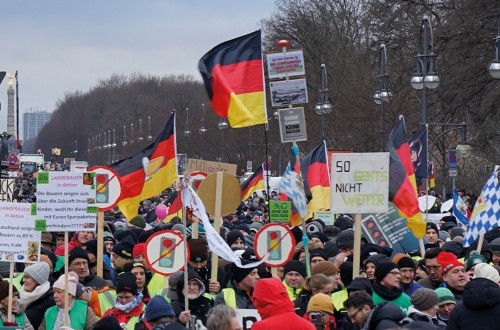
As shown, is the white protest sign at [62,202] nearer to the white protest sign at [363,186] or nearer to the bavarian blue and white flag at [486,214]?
the white protest sign at [363,186]

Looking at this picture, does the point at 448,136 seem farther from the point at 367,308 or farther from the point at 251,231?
the point at 367,308

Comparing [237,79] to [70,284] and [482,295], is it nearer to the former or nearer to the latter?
[70,284]

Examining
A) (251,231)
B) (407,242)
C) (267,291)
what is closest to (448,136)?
(251,231)

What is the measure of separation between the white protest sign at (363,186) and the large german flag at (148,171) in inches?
152

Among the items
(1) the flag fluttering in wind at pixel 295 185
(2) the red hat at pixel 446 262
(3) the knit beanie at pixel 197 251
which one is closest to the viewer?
(2) the red hat at pixel 446 262

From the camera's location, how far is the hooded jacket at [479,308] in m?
8.76

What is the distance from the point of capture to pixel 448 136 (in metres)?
50.3

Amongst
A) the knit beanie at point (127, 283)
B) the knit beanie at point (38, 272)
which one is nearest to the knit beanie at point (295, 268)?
the knit beanie at point (127, 283)

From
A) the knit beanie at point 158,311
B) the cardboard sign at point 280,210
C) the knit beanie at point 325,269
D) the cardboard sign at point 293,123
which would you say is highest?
the cardboard sign at point 293,123

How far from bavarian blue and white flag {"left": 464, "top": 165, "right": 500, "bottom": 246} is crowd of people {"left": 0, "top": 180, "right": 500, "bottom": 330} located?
14.1 inches

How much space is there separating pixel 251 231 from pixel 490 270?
964 centimetres

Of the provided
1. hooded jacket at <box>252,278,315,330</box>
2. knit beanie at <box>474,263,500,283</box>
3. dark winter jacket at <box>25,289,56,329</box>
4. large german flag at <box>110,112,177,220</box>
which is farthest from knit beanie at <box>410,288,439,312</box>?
large german flag at <box>110,112,177,220</box>

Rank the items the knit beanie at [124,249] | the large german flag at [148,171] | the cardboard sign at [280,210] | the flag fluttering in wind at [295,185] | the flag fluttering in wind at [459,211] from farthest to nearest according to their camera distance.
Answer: the flag fluttering in wind at [459,211], the cardboard sign at [280,210], the large german flag at [148,171], the knit beanie at [124,249], the flag fluttering in wind at [295,185]

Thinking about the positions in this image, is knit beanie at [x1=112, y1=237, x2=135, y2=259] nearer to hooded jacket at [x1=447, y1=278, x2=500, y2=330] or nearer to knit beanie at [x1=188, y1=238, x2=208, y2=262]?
knit beanie at [x1=188, y1=238, x2=208, y2=262]
